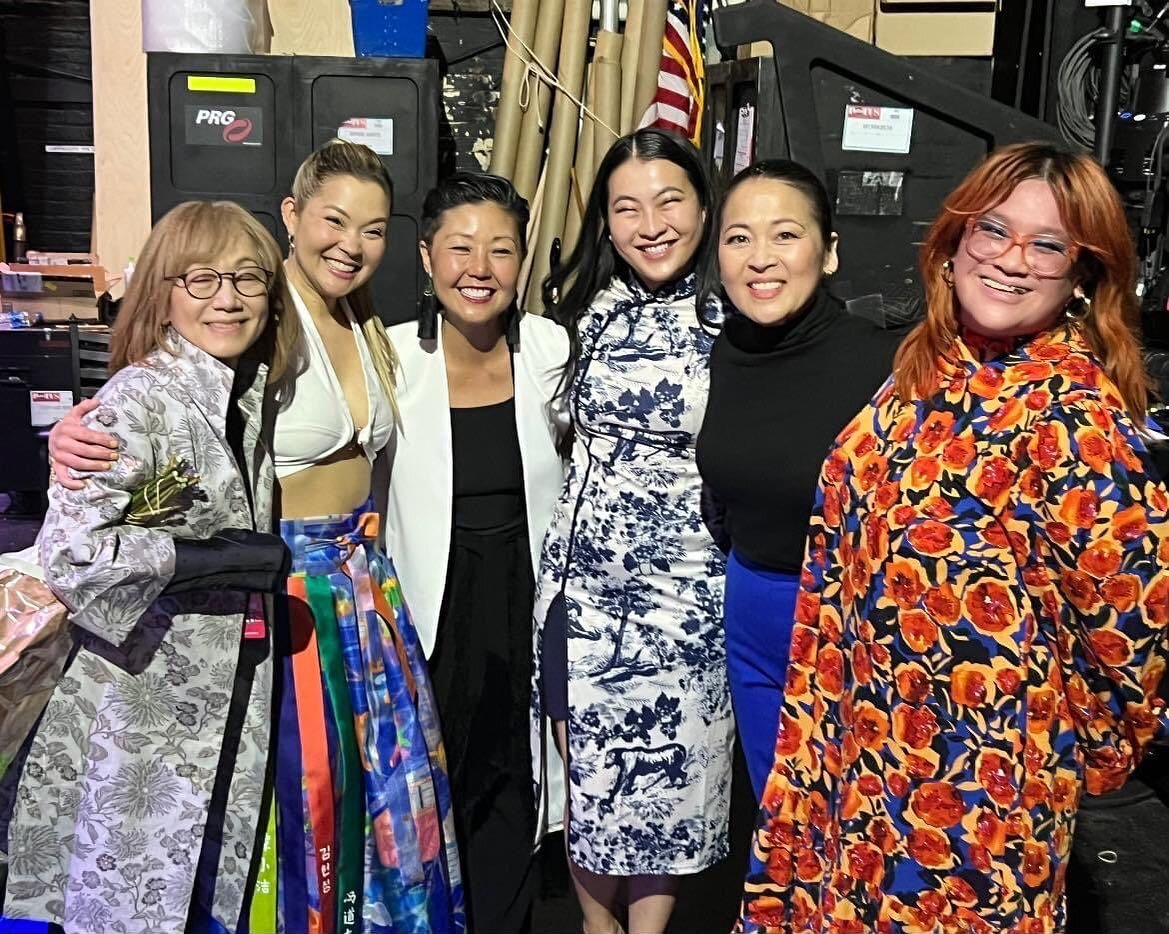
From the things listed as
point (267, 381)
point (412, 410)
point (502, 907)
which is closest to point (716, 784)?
point (502, 907)

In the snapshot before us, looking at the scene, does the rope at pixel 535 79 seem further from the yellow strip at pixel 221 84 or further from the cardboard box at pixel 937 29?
the cardboard box at pixel 937 29

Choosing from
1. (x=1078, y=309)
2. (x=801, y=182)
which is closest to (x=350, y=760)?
(x=801, y=182)

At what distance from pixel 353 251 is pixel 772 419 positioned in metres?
0.83

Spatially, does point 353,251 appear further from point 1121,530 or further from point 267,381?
point 1121,530

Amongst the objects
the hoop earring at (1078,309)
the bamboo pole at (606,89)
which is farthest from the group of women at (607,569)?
the bamboo pole at (606,89)

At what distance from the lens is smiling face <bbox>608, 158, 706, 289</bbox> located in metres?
2.00

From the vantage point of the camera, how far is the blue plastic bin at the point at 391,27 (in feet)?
12.3

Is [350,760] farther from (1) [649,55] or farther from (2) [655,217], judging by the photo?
(1) [649,55]

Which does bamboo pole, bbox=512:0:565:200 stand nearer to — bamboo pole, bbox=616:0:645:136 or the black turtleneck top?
bamboo pole, bbox=616:0:645:136

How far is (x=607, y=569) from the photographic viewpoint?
2047 mm

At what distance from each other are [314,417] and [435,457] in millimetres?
260

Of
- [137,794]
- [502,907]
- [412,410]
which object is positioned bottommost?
[502,907]

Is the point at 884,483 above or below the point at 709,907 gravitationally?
above

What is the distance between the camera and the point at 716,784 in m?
2.10
